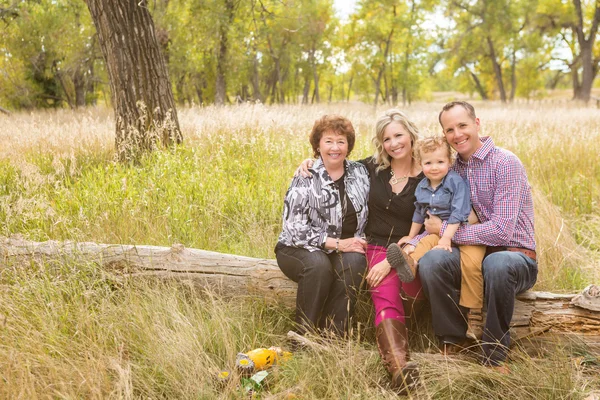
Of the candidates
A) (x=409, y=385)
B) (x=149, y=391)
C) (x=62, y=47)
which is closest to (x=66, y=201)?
(x=149, y=391)

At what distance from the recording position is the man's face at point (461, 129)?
3.17 m

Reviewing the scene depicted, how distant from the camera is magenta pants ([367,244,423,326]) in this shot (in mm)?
3096

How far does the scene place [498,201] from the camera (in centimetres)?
309

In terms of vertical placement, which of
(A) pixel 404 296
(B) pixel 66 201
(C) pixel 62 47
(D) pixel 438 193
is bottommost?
(A) pixel 404 296

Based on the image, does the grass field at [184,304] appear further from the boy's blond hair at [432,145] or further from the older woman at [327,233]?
→ the boy's blond hair at [432,145]

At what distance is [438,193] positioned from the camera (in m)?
3.21

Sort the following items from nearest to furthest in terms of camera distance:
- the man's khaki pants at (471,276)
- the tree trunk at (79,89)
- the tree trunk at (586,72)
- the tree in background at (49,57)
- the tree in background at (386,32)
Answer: the man's khaki pants at (471,276) < the tree in background at (49,57) < the tree trunk at (79,89) < the tree trunk at (586,72) < the tree in background at (386,32)

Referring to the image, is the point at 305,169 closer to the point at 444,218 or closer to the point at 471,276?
the point at 444,218

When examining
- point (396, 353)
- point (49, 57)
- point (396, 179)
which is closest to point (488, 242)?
point (396, 179)

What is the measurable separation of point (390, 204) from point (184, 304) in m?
1.60

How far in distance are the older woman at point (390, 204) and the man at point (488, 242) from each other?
22 cm

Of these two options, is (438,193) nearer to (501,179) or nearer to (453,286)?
(501,179)

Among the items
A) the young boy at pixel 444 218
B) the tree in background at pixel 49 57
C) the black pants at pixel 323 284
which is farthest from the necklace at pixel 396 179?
the tree in background at pixel 49 57

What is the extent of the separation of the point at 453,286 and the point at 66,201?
3549 mm
